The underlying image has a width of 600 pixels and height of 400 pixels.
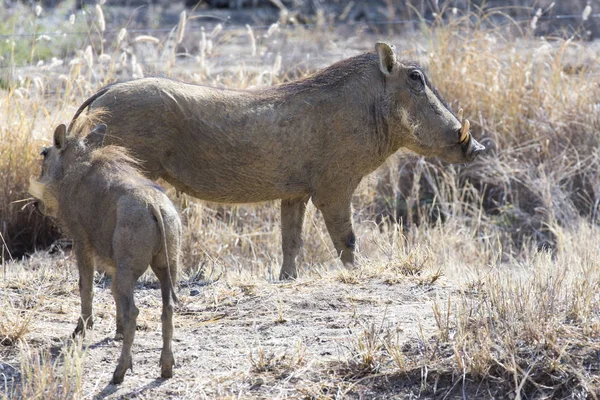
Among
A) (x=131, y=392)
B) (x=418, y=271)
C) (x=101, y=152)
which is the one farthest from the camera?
(x=418, y=271)

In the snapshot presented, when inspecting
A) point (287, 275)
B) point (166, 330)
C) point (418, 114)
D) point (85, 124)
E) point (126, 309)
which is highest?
point (85, 124)

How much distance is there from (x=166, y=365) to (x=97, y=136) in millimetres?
1301

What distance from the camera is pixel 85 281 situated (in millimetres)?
4652

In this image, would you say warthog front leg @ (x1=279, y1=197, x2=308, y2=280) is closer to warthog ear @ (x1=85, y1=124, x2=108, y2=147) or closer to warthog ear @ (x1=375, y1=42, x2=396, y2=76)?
warthog ear @ (x1=375, y1=42, x2=396, y2=76)

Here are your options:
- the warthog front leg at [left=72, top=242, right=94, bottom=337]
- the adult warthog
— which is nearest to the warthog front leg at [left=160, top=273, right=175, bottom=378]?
the warthog front leg at [left=72, top=242, right=94, bottom=337]

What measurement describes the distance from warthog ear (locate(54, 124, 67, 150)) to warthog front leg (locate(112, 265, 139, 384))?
0.82m

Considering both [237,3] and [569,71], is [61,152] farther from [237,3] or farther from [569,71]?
[237,3]

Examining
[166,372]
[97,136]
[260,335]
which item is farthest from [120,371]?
[97,136]

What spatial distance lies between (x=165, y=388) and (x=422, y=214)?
501 centimetres

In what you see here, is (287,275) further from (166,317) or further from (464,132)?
(166,317)

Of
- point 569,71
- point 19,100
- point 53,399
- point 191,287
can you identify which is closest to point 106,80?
point 19,100

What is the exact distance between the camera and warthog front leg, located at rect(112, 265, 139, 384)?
4.05 meters

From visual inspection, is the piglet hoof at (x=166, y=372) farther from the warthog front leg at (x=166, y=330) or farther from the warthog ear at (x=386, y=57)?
the warthog ear at (x=386, y=57)

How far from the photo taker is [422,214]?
28.9ft
